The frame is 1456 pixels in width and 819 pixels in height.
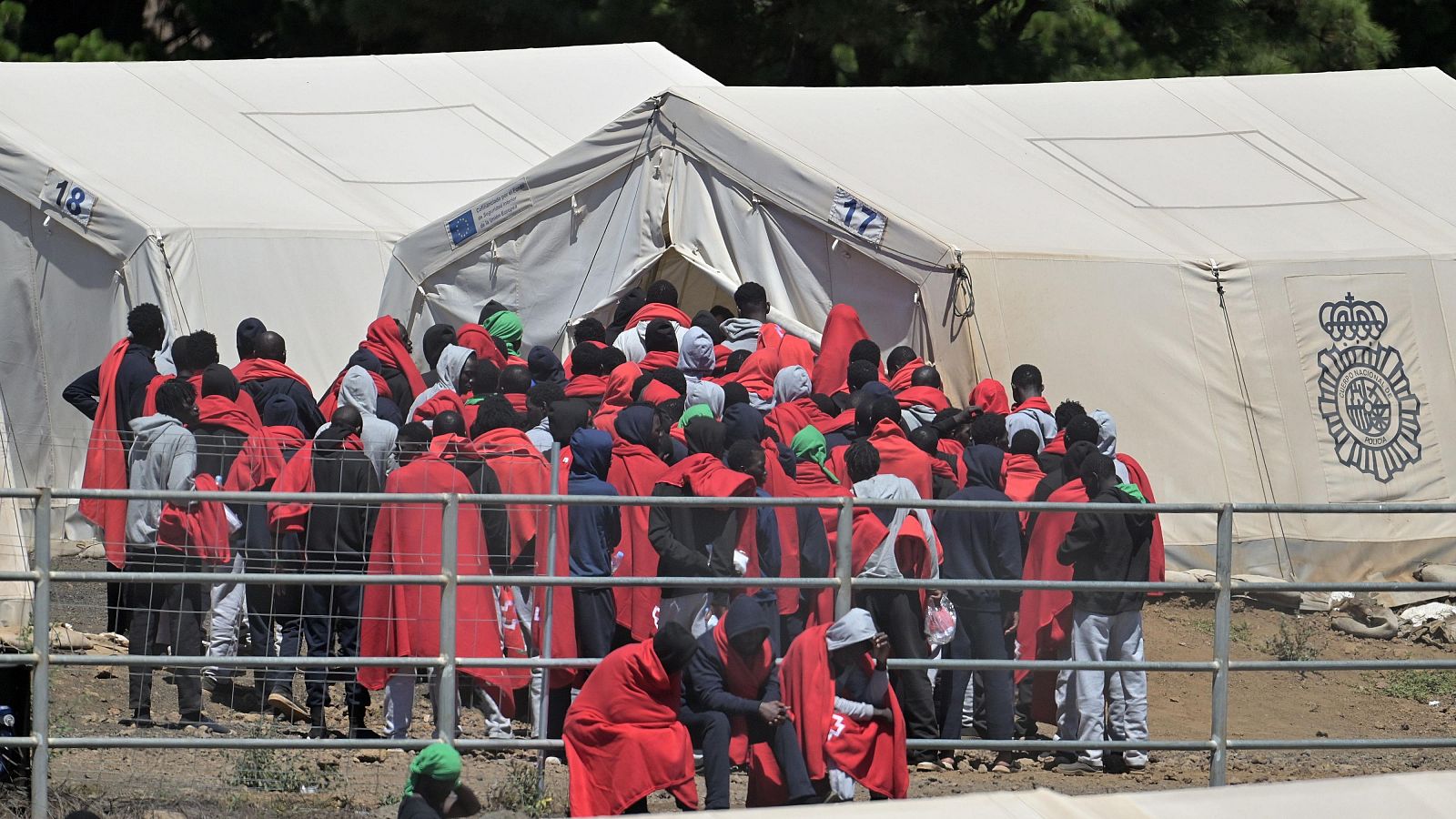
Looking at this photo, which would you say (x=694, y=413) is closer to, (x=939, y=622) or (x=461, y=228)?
(x=939, y=622)

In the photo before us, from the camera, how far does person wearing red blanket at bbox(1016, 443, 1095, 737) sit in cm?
700

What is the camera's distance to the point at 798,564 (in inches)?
275

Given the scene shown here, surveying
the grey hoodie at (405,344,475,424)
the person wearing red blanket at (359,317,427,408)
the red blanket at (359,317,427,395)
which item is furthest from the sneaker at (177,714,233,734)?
the red blanket at (359,317,427,395)

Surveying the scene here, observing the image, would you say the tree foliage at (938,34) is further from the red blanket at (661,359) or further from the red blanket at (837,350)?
the red blanket at (661,359)

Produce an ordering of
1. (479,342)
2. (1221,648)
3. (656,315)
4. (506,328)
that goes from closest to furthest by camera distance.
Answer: (1221,648) < (479,342) < (656,315) < (506,328)

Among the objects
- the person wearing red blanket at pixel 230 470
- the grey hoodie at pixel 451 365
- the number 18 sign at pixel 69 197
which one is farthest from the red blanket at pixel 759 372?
the number 18 sign at pixel 69 197

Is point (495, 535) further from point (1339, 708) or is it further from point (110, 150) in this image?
point (110, 150)

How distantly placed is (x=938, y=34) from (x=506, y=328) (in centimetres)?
914

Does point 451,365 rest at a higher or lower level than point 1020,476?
higher

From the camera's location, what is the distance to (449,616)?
668 centimetres

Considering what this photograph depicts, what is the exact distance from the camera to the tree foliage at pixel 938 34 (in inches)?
750

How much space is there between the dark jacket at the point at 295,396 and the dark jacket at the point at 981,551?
3422 mm

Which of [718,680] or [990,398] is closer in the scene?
[718,680]

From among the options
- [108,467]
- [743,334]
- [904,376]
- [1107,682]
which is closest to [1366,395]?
[904,376]
